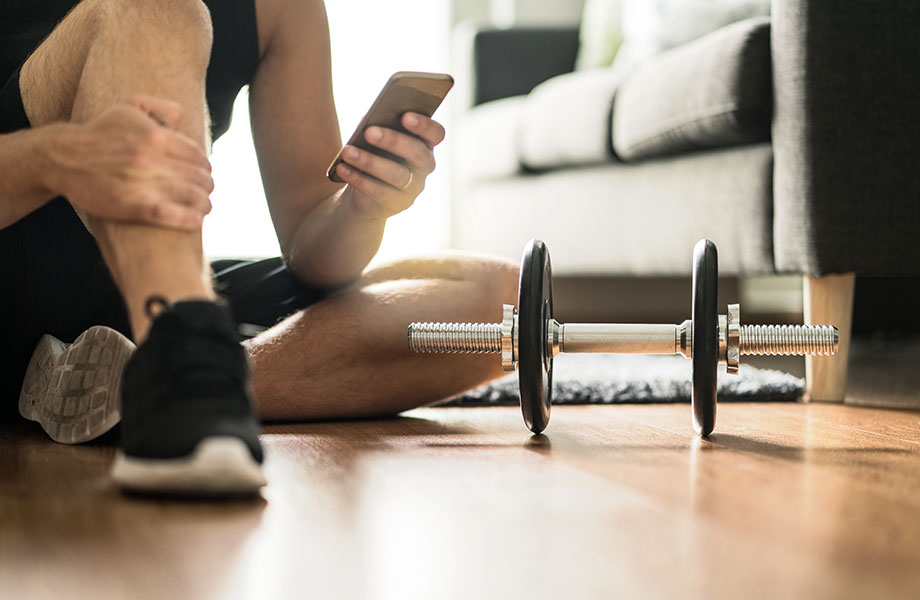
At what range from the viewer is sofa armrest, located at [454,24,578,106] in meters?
2.42

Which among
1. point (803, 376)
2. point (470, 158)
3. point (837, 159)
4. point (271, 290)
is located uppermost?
point (470, 158)

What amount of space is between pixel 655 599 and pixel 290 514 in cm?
23

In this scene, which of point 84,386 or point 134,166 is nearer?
point 134,166

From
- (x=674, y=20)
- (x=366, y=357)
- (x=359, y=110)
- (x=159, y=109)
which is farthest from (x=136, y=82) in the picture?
(x=359, y=110)

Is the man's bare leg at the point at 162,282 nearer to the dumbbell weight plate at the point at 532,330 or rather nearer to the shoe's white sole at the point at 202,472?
the shoe's white sole at the point at 202,472

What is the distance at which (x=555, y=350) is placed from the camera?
828mm

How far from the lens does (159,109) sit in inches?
24.5

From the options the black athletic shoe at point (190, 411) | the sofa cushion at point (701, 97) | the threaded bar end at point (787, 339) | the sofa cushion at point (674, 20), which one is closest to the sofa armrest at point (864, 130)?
the sofa cushion at point (701, 97)

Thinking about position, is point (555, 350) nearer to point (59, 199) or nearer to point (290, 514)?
point (290, 514)

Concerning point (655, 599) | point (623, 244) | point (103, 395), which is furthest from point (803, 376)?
point (655, 599)

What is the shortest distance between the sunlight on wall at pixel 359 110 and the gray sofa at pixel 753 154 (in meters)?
1.32

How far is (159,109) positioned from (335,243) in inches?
14.7

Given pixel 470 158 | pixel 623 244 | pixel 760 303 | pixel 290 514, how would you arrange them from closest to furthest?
pixel 290 514 → pixel 623 244 → pixel 470 158 → pixel 760 303

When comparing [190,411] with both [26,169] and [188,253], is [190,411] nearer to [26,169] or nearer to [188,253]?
[188,253]
